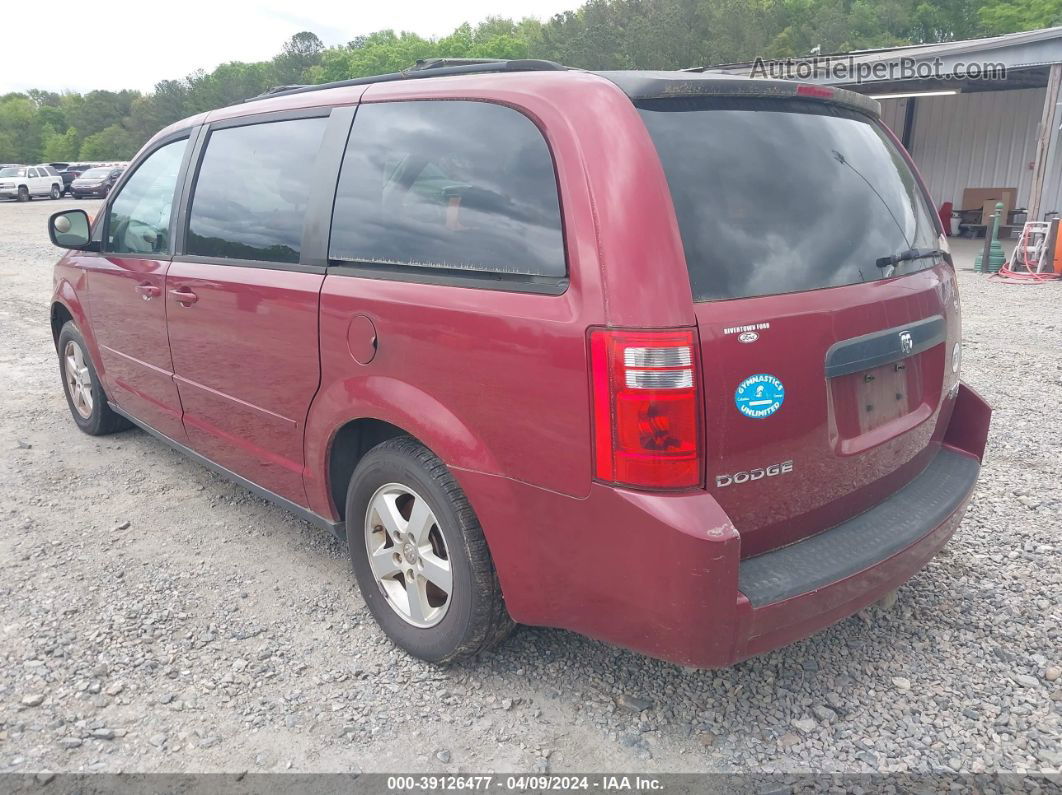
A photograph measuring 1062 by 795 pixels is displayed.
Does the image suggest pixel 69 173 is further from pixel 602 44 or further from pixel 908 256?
pixel 908 256

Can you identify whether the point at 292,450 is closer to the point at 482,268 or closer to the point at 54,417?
the point at 482,268

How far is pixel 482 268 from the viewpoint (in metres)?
2.36

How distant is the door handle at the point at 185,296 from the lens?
138 inches

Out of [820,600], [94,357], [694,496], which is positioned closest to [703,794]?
[820,600]

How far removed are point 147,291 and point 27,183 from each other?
39.1 meters

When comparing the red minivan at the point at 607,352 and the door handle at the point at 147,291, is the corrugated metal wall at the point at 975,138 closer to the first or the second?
the red minivan at the point at 607,352

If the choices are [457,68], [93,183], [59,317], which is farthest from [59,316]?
[93,183]

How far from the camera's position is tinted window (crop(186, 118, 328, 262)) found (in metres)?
3.03

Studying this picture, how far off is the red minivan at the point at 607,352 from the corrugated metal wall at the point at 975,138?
69.5 feet

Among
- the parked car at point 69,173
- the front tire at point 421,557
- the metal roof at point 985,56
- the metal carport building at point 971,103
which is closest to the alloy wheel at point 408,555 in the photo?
the front tire at point 421,557

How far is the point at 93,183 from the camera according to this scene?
35.9 m

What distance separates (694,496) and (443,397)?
0.82 metres

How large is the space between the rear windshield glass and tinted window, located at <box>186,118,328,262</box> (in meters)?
1.46

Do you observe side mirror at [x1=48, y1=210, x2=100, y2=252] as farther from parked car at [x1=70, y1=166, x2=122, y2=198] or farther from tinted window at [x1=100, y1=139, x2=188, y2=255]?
parked car at [x1=70, y1=166, x2=122, y2=198]
